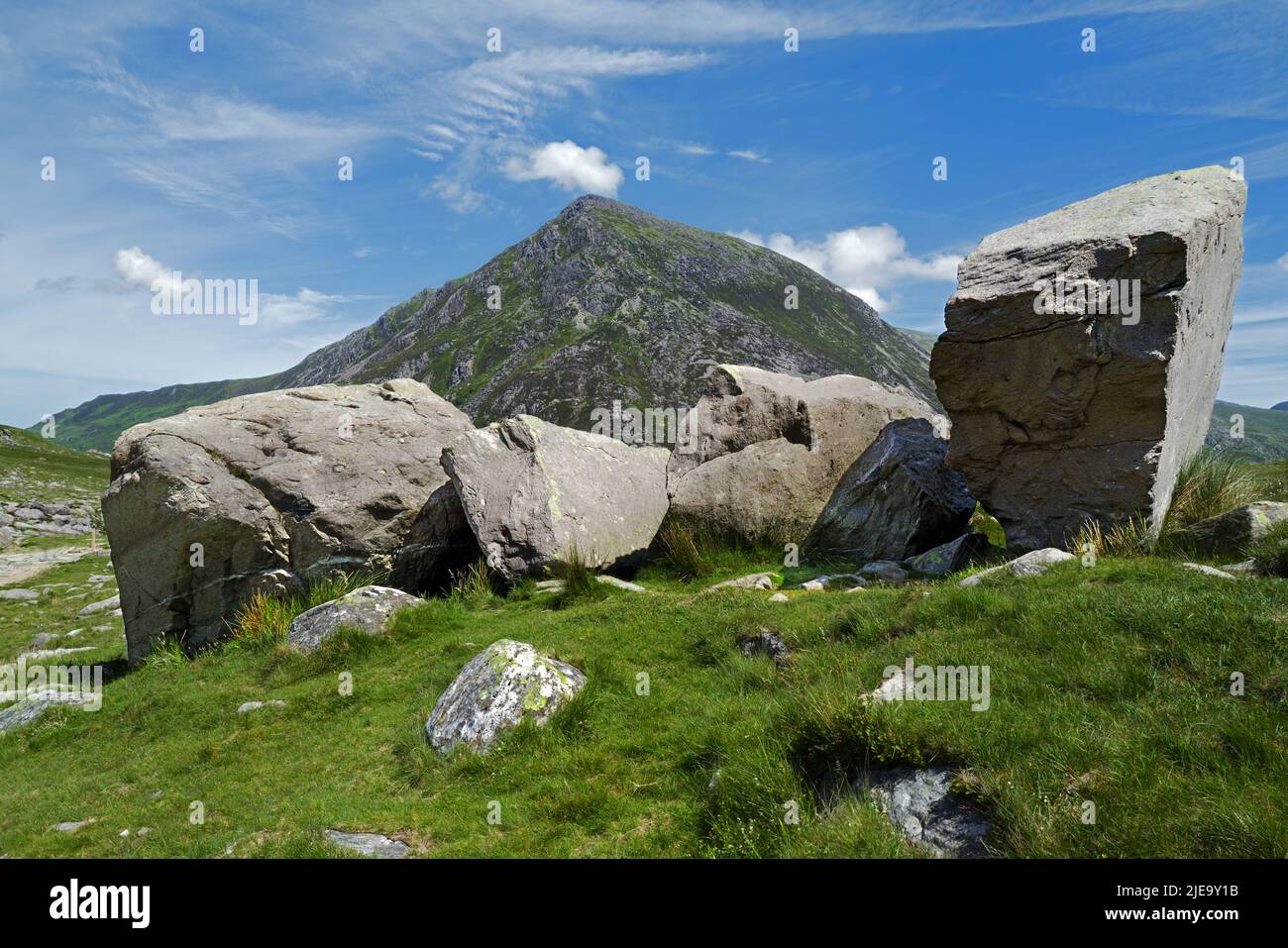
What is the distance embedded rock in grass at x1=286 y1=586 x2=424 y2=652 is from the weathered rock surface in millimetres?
9765

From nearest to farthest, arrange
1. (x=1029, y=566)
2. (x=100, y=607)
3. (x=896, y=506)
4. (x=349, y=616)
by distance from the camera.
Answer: (x=1029, y=566), (x=349, y=616), (x=896, y=506), (x=100, y=607)

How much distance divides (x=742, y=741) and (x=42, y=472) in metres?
120

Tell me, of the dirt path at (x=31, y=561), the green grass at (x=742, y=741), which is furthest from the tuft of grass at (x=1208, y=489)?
the dirt path at (x=31, y=561)

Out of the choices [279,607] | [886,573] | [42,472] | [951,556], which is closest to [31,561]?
[279,607]

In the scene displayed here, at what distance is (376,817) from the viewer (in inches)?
321

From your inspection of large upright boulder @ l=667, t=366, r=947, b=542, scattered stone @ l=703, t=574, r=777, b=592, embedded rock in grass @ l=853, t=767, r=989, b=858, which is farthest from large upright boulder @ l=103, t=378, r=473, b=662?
embedded rock in grass @ l=853, t=767, r=989, b=858

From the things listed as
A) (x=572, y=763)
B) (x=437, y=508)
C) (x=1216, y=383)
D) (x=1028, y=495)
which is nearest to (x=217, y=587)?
(x=437, y=508)

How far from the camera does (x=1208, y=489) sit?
46.3ft

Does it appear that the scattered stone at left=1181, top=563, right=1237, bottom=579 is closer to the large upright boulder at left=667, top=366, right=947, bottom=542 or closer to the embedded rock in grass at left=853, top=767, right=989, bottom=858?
the embedded rock in grass at left=853, top=767, right=989, bottom=858

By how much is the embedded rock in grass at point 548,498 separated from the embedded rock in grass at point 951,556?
6865 mm

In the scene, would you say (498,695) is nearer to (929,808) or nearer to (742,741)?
(742,741)

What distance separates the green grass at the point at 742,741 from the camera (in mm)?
5629
